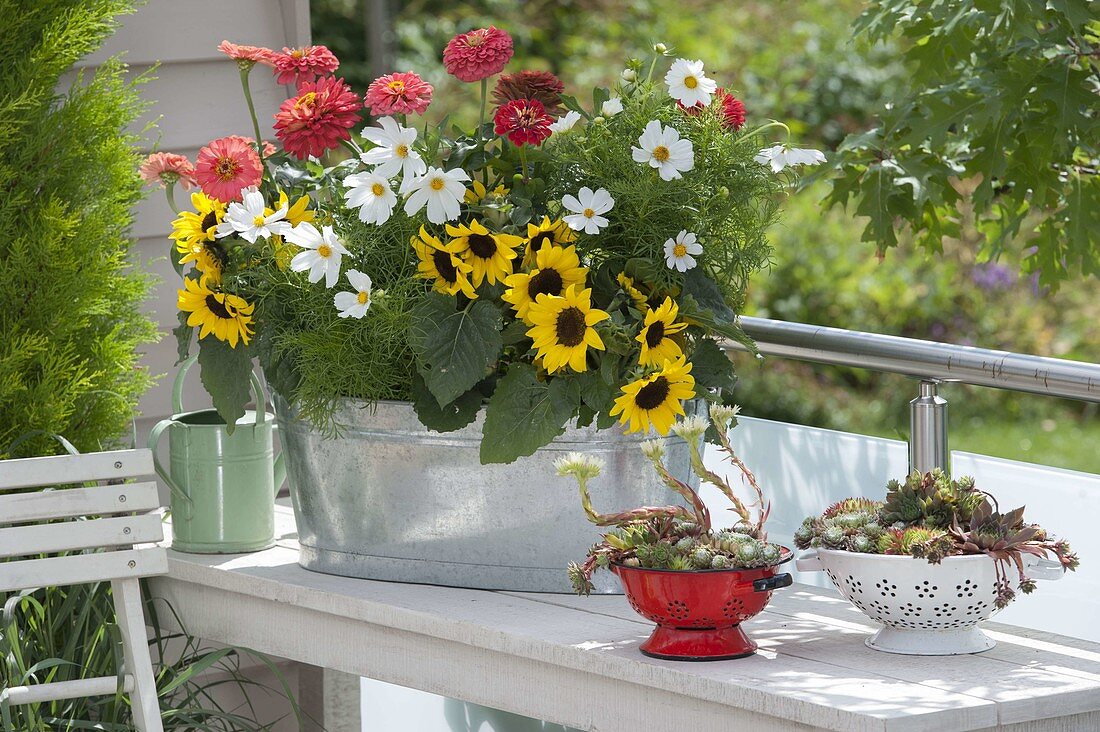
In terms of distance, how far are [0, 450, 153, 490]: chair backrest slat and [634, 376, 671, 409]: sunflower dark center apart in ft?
2.28

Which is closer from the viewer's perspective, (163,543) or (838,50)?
(163,543)

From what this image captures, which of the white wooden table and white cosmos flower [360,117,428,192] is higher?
white cosmos flower [360,117,428,192]

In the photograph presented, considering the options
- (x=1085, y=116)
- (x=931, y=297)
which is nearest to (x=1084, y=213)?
(x=1085, y=116)

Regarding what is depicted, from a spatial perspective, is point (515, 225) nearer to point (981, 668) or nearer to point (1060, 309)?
point (981, 668)

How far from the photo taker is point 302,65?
1.76 meters

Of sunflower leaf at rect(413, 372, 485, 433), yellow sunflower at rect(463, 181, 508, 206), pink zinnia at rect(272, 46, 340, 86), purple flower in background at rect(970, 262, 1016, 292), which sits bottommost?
sunflower leaf at rect(413, 372, 485, 433)

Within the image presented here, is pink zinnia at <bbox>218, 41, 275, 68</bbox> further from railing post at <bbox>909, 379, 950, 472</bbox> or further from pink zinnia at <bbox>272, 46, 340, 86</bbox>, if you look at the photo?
railing post at <bbox>909, 379, 950, 472</bbox>

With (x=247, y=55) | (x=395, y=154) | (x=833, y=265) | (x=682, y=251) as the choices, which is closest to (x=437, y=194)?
(x=395, y=154)

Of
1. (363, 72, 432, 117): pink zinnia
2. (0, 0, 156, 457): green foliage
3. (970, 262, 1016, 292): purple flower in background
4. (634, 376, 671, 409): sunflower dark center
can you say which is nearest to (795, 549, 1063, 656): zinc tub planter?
(634, 376, 671, 409): sunflower dark center

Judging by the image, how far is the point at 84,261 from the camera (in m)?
2.04

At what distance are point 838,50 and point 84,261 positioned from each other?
17.4 ft

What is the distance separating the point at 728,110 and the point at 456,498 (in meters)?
0.54

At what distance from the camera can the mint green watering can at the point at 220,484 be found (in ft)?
6.13

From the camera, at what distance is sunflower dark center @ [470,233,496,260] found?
154 centimetres
